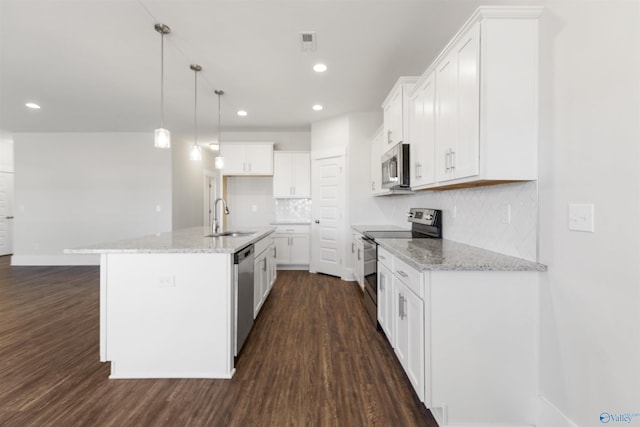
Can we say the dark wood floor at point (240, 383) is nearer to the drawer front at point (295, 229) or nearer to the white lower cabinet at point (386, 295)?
the white lower cabinet at point (386, 295)

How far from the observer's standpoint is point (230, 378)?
1953mm

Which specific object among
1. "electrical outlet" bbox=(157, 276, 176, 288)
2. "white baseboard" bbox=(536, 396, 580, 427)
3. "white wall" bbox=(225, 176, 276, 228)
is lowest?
"white baseboard" bbox=(536, 396, 580, 427)

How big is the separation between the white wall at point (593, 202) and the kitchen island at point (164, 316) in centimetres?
193

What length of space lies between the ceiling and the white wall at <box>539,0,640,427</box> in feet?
3.37

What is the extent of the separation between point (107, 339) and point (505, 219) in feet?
9.31

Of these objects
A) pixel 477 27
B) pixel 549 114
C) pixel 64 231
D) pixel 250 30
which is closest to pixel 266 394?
pixel 549 114

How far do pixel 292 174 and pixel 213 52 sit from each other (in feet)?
9.43

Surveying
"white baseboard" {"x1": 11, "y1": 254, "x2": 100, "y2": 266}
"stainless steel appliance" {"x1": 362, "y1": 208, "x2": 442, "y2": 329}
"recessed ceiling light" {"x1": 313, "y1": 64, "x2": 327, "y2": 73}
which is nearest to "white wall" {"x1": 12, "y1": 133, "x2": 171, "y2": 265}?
"white baseboard" {"x1": 11, "y1": 254, "x2": 100, "y2": 266}

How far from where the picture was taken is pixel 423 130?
2246 millimetres

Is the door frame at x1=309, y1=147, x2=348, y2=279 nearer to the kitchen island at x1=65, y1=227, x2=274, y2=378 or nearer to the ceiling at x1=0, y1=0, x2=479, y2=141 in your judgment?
the ceiling at x1=0, y1=0, x2=479, y2=141

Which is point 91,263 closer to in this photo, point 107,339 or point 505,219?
point 107,339

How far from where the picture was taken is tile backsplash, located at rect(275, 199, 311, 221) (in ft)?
19.3

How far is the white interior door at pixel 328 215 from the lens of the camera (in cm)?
471

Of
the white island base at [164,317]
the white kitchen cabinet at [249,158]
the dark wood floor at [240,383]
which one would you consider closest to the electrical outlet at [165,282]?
the white island base at [164,317]
